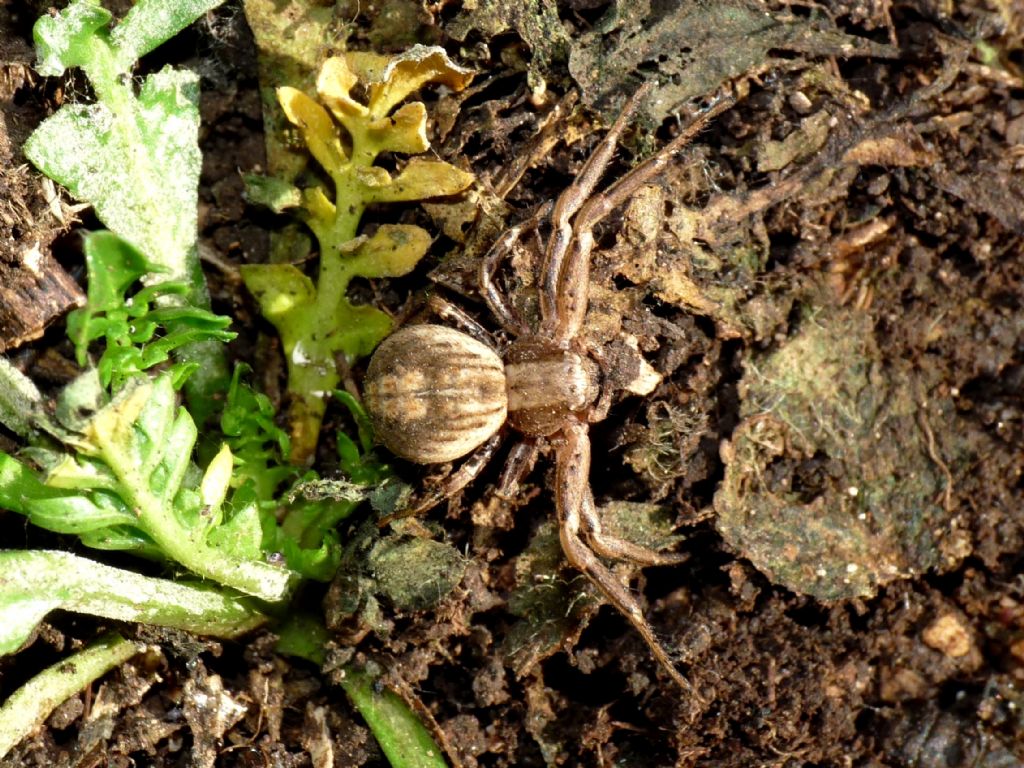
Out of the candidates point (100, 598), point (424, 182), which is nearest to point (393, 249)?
point (424, 182)

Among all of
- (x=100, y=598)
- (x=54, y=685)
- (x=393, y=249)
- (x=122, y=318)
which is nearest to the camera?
(x=122, y=318)

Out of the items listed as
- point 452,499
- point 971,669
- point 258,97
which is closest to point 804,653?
point 971,669

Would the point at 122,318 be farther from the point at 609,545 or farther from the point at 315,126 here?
the point at 609,545

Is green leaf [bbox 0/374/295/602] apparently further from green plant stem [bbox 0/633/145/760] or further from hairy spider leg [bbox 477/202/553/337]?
hairy spider leg [bbox 477/202/553/337]

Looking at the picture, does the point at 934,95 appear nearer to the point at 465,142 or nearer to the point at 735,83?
the point at 735,83

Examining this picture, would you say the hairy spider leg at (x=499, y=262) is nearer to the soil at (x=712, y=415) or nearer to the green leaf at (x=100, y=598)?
the soil at (x=712, y=415)

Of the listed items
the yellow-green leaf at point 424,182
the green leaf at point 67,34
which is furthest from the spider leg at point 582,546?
the green leaf at point 67,34
